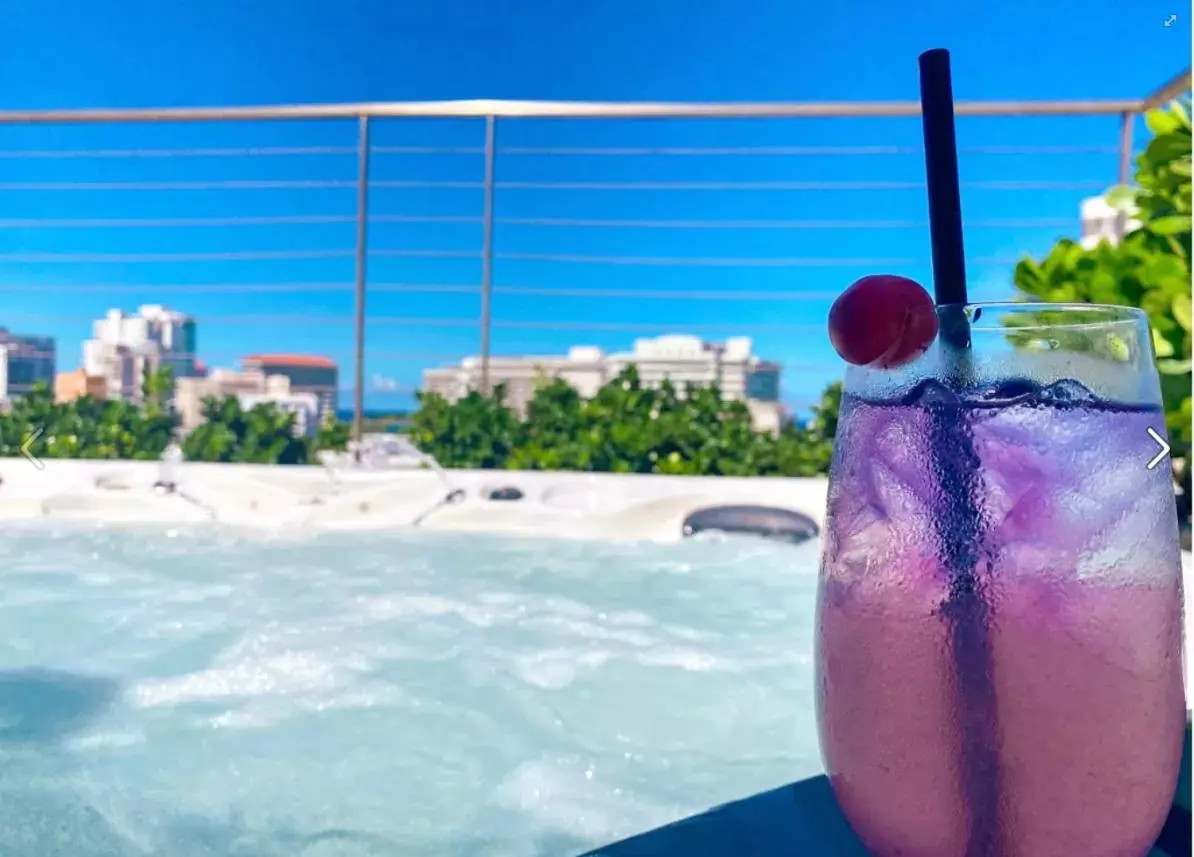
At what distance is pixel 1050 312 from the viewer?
367 mm

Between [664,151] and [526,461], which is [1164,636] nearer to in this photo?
[526,461]

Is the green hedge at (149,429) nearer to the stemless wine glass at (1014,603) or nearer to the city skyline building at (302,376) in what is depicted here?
the city skyline building at (302,376)

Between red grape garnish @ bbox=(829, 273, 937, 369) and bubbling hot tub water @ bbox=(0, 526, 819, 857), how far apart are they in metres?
0.28

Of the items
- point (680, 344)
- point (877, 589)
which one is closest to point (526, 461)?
point (680, 344)

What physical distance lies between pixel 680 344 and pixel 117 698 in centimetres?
340

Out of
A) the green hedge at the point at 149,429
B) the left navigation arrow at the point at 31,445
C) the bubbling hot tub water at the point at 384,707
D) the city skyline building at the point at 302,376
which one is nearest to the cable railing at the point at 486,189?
the city skyline building at the point at 302,376

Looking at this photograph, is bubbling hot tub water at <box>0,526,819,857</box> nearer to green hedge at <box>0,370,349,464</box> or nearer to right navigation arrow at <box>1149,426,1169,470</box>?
right navigation arrow at <box>1149,426,1169,470</box>

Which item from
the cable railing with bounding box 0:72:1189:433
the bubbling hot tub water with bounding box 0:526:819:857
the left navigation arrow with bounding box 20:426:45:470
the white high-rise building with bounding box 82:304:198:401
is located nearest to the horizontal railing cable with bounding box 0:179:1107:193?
the cable railing with bounding box 0:72:1189:433

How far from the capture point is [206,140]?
178 inches

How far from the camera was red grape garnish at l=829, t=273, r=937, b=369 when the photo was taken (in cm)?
33

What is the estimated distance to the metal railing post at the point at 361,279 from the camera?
2.82 meters

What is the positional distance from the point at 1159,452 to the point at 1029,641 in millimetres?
105

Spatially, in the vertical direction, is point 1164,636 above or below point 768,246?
below

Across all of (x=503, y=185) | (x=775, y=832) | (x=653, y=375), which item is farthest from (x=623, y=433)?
(x=775, y=832)
